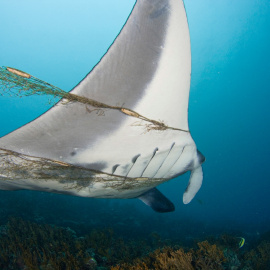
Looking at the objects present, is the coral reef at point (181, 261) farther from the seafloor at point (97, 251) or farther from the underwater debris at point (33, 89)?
the underwater debris at point (33, 89)

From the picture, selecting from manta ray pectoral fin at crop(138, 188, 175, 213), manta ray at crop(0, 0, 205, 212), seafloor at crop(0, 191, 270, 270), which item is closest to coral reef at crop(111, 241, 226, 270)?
seafloor at crop(0, 191, 270, 270)

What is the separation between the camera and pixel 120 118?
5.11 ft

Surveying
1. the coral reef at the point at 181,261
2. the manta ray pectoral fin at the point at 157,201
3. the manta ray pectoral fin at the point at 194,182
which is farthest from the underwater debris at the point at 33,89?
the manta ray pectoral fin at the point at 157,201

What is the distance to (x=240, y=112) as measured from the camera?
197 feet

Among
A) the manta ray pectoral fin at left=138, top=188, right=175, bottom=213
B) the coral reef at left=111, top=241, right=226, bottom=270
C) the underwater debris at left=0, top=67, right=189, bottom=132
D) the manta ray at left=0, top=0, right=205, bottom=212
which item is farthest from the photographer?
the manta ray pectoral fin at left=138, top=188, right=175, bottom=213

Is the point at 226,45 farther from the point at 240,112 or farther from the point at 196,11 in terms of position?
the point at 240,112

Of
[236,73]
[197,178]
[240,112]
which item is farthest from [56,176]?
[240,112]

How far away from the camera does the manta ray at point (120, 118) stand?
1.29m

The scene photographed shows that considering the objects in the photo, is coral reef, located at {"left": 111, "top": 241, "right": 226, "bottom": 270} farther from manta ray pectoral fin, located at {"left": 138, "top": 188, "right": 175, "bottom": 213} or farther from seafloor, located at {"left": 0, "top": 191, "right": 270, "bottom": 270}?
manta ray pectoral fin, located at {"left": 138, "top": 188, "right": 175, "bottom": 213}

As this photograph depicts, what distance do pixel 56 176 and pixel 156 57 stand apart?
161 cm

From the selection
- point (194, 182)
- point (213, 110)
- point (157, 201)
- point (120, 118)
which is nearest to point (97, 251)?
point (157, 201)

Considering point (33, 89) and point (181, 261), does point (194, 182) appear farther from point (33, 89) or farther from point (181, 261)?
point (33, 89)

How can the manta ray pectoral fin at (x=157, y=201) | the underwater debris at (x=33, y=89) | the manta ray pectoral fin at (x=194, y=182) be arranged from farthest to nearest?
the manta ray pectoral fin at (x=157, y=201)
the manta ray pectoral fin at (x=194, y=182)
the underwater debris at (x=33, y=89)

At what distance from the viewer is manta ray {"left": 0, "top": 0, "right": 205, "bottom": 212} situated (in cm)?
129
